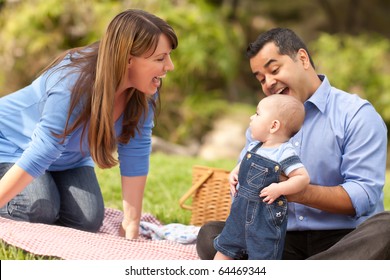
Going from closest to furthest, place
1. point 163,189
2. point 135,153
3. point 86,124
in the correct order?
1. point 86,124
2. point 135,153
3. point 163,189

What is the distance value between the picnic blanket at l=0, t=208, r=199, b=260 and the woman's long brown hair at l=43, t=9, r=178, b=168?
399 millimetres

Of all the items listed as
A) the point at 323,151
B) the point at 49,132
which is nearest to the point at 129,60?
the point at 49,132

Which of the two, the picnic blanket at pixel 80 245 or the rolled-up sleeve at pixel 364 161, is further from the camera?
the picnic blanket at pixel 80 245

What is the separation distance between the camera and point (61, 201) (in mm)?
4113

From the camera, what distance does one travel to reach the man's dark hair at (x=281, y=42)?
3.29 m

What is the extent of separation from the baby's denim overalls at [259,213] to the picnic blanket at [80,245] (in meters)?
0.61

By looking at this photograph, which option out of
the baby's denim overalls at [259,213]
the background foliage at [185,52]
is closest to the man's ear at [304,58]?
the baby's denim overalls at [259,213]

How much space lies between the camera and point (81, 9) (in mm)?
10969

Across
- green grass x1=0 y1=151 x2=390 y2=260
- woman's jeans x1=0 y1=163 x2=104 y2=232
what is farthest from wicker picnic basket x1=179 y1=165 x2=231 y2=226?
woman's jeans x1=0 y1=163 x2=104 y2=232

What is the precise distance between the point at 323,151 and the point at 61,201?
1681 millimetres

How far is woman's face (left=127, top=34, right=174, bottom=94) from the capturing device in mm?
3445

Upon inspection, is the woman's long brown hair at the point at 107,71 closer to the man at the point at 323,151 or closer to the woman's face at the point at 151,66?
the woman's face at the point at 151,66

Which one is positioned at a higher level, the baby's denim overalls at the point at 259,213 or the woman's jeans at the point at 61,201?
the baby's denim overalls at the point at 259,213

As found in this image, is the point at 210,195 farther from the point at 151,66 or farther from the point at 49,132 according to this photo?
the point at 49,132
